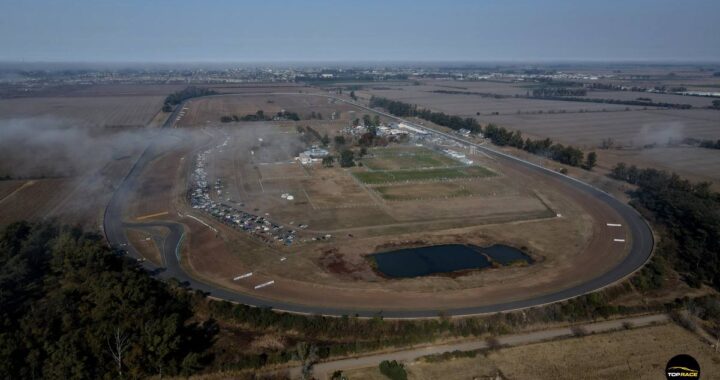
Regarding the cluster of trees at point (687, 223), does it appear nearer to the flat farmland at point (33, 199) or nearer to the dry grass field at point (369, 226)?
the dry grass field at point (369, 226)

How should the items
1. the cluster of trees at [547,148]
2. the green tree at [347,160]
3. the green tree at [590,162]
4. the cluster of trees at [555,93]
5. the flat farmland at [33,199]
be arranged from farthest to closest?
the cluster of trees at [555,93] → the cluster of trees at [547,148] → the green tree at [347,160] → the green tree at [590,162] → the flat farmland at [33,199]

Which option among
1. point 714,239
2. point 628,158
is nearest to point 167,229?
point 714,239

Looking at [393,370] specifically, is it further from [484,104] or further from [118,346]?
[484,104]

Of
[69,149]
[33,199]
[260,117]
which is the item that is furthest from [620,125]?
[69,149]

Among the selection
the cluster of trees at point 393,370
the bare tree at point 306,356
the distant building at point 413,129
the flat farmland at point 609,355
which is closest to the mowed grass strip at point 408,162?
the distant building at point 413,129

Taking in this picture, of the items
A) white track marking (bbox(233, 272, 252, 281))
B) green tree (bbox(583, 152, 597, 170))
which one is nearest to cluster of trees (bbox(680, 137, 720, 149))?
green tree (bbox(583, 152, 597, 170))

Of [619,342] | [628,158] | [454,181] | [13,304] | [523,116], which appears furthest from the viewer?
[523,116]

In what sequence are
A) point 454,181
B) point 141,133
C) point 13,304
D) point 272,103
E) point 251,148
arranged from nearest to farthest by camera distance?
point 13,304 → point 454,181 → point 251,148 → point 141,133 → point 272,103

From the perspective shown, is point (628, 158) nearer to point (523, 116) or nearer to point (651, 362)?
point (523, 116)
